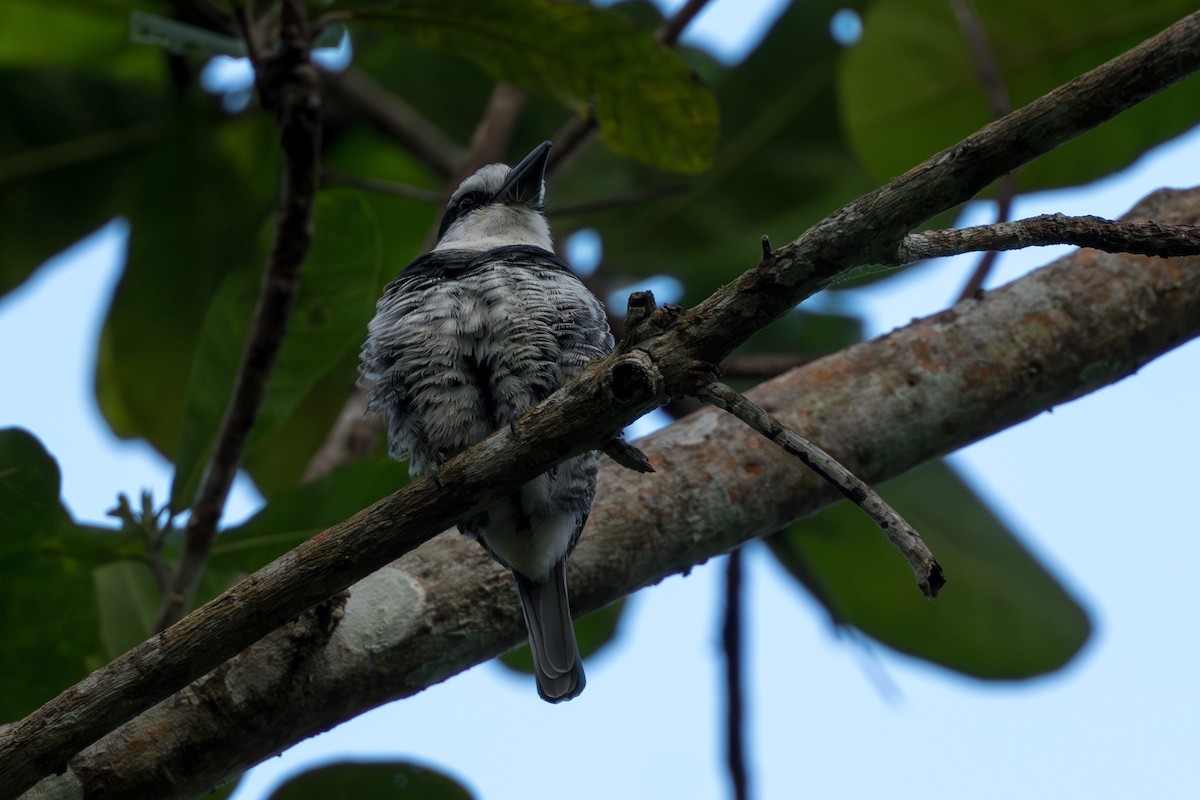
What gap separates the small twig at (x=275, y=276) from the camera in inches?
90.1

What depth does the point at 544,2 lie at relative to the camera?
288 centimetres

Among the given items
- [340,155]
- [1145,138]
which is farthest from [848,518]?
[340,155]

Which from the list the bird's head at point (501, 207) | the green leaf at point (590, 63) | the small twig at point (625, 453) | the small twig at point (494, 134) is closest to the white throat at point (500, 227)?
the bird's head at point (501, 207)

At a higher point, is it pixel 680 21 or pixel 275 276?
pixel 680 21

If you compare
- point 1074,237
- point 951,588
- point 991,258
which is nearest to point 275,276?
point 1074,237

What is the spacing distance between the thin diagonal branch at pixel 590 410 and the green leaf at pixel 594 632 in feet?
5.49

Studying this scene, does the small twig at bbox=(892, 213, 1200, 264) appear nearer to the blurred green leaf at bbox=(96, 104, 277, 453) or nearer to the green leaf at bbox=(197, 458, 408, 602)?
the green leaf at bbox=(197, 458, 408, 602)

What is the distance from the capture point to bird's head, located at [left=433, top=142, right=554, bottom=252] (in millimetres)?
3369

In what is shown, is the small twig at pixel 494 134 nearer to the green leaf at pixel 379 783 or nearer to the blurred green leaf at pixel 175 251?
the blurred green leaf at pixel 175 251

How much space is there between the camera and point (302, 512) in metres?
2.63

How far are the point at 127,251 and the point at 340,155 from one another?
824mm

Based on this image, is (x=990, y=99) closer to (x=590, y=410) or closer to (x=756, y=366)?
(x=756, y=366)

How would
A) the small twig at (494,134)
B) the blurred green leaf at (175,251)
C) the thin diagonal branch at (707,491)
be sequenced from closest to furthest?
the thin diagonal branch at (707,491)
the small twig at (494,134)
the blurred green leaf at (175,251)

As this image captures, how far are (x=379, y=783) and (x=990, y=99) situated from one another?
2241 millimetres
